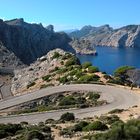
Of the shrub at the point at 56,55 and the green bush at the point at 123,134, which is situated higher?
the green bush at the point at 123,134

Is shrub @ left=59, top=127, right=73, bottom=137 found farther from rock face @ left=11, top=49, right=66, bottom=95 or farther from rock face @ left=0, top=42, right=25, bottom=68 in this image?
rock face @ left=0, top=42, right=25, bottom=68

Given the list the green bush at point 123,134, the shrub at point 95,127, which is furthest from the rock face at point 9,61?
the green bush at point 123,134

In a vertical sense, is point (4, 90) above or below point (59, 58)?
below

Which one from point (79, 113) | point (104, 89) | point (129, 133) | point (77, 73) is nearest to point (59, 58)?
point (77, 73)

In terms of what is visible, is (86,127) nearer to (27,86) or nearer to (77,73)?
(77,73)

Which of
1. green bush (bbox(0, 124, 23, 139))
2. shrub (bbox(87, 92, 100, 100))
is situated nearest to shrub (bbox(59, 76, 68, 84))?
shrub (bbox(87, 92, 100, 100))

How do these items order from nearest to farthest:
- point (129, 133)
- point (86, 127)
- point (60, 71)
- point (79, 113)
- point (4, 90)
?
point (129, 133) → point (86, 127) → point (79, 113) → point (60, 71) → point (4, 90)

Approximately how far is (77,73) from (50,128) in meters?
52.1

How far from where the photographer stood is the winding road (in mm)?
50594

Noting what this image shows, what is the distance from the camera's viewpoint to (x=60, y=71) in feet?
316

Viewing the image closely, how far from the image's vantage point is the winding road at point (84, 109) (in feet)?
166

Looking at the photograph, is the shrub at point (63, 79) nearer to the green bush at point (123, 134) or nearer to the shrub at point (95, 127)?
the shrub at point (95, 127)

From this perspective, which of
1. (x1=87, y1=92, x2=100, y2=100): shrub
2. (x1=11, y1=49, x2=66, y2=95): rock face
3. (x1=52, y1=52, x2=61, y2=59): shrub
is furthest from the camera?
(x1=52, y1=52, x2=61, y2=59): shrub

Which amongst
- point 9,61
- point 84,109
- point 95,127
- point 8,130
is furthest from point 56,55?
point 95,127
